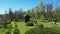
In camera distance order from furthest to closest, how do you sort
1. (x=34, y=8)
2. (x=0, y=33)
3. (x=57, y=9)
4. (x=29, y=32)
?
(x=34, y=8) → (x=57, y=9) → (x=0, y=33) → (x=29, y=32)

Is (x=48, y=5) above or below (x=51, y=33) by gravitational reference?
above

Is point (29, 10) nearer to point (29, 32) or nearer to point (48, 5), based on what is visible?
point (48, 5)

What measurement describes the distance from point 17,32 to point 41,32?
1829 mm

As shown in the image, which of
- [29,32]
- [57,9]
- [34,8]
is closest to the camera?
[29,32]

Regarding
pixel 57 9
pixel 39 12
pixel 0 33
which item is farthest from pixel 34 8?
pixel 0 33

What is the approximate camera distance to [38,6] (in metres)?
42.4

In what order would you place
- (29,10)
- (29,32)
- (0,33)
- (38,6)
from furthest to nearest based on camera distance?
(29,10) → (38,6) → (0,33) → (29,32)

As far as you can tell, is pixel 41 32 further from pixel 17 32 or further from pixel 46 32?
pixel 17 32

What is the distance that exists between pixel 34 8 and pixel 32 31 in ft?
114

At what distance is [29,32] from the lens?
10.7m

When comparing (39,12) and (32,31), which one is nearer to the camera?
(32,31)

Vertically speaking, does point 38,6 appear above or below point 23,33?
above

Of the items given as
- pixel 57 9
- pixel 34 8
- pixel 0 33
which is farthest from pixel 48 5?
pixel 0 33

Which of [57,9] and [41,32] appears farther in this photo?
[57,9]
